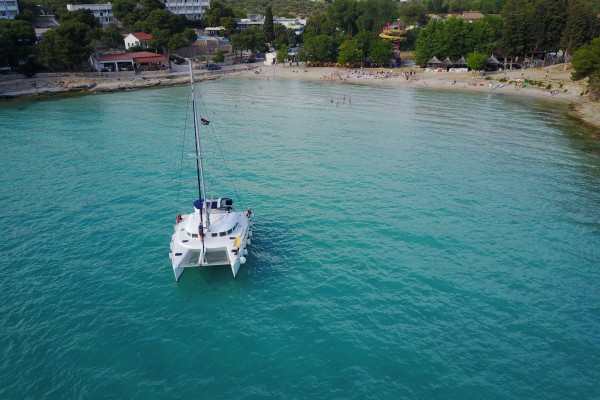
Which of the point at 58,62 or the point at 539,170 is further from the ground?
the point at 58,62

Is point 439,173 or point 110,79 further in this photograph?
point 110,79

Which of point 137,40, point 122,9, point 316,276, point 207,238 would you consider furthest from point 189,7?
point 316,276

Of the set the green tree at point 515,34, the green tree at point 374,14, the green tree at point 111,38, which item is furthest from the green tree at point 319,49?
the green tree at point 111,38

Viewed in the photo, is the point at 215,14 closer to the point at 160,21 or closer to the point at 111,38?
the point at 160,21

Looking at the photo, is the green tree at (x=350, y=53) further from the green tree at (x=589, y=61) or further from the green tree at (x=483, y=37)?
the green tree at (x=589, y=61)

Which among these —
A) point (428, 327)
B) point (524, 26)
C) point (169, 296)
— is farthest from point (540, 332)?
point (524, 26)

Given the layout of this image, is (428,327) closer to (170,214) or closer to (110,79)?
(170,214)
